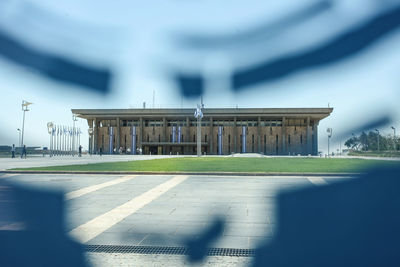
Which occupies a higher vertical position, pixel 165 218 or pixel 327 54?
pixel 327 54

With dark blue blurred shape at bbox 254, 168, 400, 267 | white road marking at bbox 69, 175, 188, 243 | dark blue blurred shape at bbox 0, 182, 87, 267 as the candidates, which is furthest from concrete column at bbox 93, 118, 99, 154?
dark blue blurred shape at bbox 254, 168, 400, 267

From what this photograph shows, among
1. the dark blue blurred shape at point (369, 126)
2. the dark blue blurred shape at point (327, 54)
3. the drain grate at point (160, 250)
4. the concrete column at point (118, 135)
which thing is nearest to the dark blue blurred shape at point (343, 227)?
the drain grate at point (160, 250)

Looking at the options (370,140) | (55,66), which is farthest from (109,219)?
(370,140)

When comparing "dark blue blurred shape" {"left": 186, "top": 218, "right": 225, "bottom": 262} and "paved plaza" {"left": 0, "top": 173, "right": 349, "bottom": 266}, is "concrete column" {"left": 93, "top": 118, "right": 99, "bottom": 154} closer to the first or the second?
"paved plaza" {"left": 0, "top": 173, "right": 349, "bottom": 266}

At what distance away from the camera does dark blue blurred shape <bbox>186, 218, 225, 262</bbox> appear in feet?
11.3

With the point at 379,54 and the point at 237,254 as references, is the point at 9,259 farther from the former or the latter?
A: the point at 379,54

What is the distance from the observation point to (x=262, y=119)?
76.9 m

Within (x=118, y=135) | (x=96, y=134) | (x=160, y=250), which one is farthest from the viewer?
(x=96, y=134)

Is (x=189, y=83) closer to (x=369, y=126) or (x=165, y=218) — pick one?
(x=369, y=126)

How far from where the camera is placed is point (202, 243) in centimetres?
364

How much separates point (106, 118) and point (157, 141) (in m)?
13.2

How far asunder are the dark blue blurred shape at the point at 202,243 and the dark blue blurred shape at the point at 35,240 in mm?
1135

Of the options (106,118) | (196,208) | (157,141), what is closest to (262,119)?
(157,141)

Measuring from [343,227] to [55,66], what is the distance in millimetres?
4257
